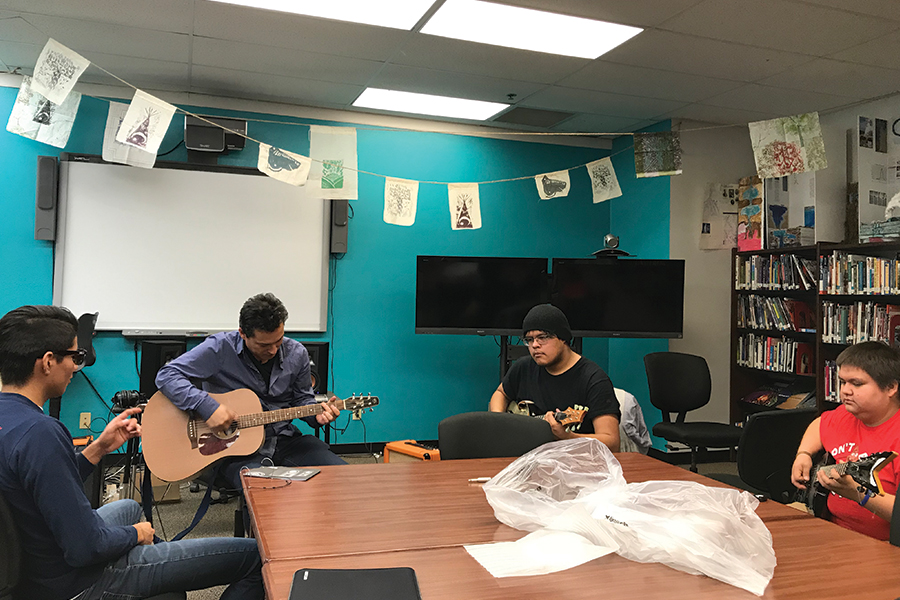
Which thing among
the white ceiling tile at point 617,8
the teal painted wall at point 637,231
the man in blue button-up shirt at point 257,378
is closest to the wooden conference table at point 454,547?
the man in blue button-up shirt at point 257,378

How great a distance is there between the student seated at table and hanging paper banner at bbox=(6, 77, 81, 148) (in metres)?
4.03

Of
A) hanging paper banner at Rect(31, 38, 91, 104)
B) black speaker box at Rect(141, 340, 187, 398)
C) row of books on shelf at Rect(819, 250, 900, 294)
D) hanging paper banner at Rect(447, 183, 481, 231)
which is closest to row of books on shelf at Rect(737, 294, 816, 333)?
row of books on shelf at Rect(819, 250, 900, 294)

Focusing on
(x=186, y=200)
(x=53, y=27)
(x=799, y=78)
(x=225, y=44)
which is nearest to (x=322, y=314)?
(x=186, y=200)

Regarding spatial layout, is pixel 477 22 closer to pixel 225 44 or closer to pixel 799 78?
pixel 225 44

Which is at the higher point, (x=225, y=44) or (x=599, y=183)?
(x=225, y=44)

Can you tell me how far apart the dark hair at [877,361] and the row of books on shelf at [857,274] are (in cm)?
232

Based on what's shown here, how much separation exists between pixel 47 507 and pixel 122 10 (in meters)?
2.94

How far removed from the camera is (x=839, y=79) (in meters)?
4.43

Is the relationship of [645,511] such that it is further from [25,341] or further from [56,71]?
[56,71]

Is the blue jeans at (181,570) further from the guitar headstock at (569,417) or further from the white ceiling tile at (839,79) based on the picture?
the white ceiling tile at (839,79)

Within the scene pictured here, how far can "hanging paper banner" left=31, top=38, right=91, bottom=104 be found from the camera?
326 cm

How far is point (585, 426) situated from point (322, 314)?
2881 millimetres

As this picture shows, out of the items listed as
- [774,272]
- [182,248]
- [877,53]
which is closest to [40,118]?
[182,248]

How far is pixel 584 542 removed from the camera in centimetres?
157
